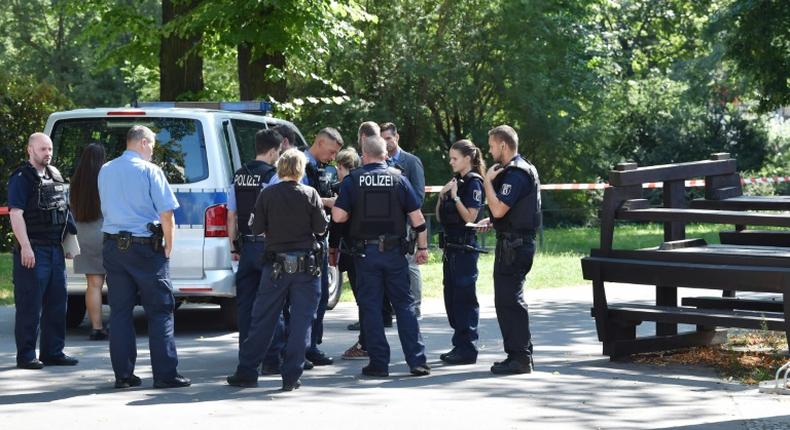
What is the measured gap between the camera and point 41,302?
1041cm

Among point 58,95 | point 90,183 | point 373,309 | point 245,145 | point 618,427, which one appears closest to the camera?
point 618,427

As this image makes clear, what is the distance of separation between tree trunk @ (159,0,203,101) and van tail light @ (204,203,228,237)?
8.72 meters

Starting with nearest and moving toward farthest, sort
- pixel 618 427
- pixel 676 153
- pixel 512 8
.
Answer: pixel 618 427 < pixel 512 8 < pixel 676 153

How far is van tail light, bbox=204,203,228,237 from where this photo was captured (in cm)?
1155

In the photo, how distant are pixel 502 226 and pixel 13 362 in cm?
394

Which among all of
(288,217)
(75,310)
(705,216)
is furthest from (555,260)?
(288,217)

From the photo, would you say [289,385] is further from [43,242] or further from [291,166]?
[43,242]

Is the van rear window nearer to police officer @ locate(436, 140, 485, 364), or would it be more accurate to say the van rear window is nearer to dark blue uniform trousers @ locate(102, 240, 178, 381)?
police officer @ locate(436, 140, 485, 364)

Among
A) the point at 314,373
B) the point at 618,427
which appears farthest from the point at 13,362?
the point at 618,427

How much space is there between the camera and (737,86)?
4028 centimetres

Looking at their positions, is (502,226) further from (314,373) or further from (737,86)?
(737,86)

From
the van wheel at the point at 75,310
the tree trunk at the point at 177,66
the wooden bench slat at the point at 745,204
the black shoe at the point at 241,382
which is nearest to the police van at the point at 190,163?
the van wheel at the point at 75,310

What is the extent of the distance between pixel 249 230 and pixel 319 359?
1217mm

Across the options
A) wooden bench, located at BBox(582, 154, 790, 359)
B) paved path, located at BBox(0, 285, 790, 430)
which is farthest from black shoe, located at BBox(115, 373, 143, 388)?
wooden bench, located at BBox(582, 154, 790, 359)
